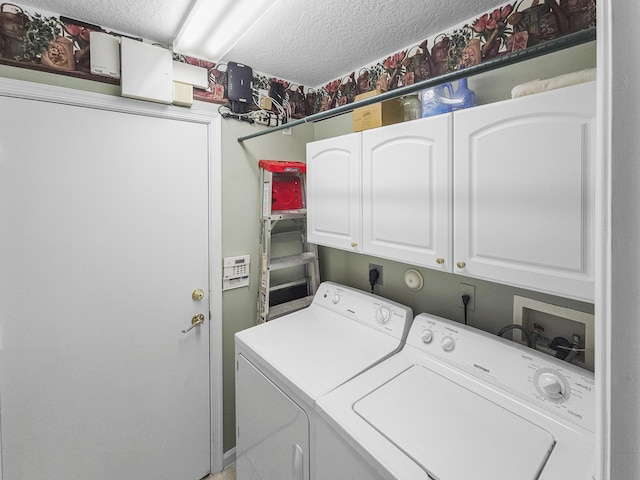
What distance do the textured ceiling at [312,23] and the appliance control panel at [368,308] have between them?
4.90 ft

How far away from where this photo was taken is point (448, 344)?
4.49ft

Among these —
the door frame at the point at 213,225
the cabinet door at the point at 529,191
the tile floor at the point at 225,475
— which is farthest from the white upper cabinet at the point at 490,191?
the tile floor at the point at 225,475

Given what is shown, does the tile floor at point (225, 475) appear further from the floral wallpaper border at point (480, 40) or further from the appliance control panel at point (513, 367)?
the floral wallpaper border at point (480, 40)

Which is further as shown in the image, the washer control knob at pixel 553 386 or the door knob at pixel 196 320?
the door knob at pixel 196 320

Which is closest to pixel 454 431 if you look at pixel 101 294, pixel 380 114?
pixel 380 114

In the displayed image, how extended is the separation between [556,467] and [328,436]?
71 centimetres

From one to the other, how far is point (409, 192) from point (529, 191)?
1.55ft

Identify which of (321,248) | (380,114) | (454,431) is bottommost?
(454,431)

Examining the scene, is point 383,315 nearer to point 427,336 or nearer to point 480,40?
point 427,336

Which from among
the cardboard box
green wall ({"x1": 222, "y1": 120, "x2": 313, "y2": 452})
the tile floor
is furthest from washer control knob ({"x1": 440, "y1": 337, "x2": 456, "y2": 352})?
the tile floor

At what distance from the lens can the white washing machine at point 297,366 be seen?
127 centimetres

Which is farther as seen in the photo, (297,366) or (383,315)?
(383,315)

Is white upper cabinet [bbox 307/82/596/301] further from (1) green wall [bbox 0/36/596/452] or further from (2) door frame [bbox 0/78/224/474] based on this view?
(2) door frame [bbox 0/78/224/474]

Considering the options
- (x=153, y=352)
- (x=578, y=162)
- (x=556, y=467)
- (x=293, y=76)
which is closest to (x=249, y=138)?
(x=293, y=76)
